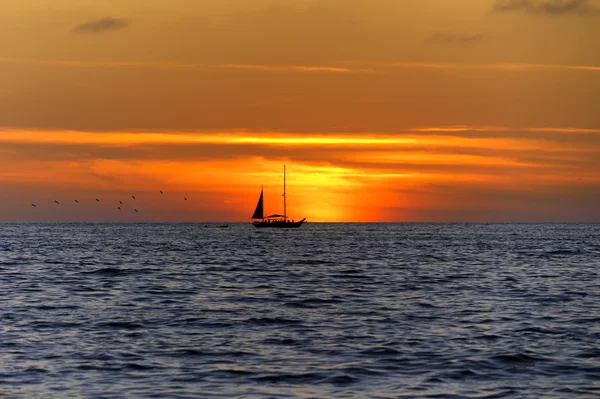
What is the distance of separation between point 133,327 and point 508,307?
17.2 m

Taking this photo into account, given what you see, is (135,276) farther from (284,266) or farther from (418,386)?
(418,386)

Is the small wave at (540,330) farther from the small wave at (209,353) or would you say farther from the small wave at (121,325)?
the small wave at (121,325)

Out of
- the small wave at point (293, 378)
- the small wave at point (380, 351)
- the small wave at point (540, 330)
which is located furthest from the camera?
the small wave at point (540, 330)

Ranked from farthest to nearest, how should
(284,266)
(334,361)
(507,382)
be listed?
(284,266) → (334,361) → (507,382)

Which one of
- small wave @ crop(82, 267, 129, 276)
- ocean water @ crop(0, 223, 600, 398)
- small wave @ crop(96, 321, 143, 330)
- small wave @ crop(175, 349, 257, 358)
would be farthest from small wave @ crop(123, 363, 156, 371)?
small wave @ crop(82, 267, 129, 276)

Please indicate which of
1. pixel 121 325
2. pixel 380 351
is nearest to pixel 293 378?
pixel 380 351

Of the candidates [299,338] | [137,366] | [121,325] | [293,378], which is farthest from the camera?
[121,325]

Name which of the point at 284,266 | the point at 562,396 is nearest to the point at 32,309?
the point at 562,396

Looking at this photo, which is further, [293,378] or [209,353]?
[209,353]

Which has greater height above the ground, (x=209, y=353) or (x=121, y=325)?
(x=121, y=325)

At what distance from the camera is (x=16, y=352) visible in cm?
2645

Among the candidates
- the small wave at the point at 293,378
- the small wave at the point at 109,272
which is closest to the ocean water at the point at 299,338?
the small wave at the point at 293,378

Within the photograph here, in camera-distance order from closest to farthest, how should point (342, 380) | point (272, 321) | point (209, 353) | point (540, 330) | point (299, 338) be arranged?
point (342, 380) → point (209, 353) → point (299, 338) → point (540, 330) → point (272, 321)

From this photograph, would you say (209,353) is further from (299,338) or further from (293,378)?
(293,378)
